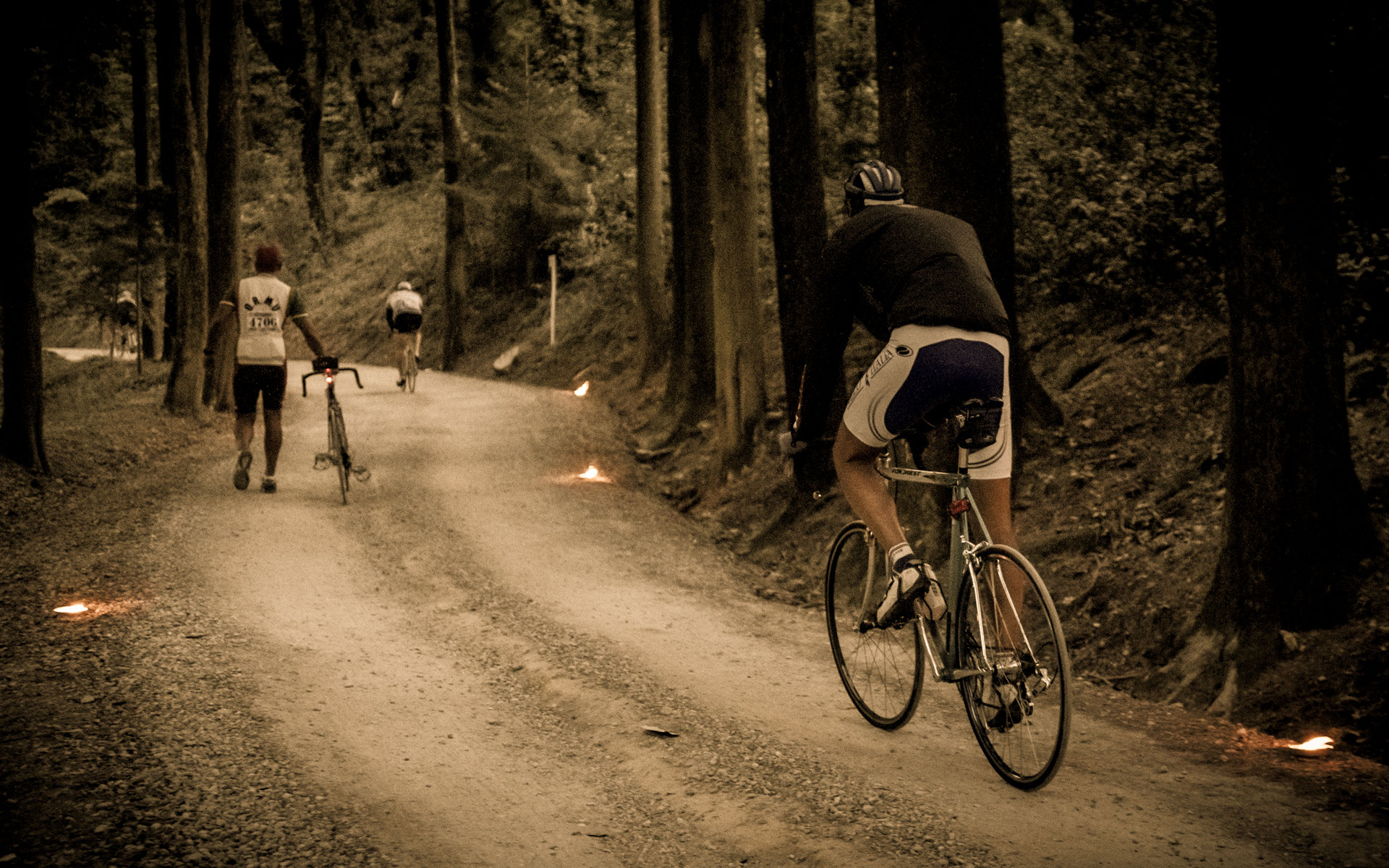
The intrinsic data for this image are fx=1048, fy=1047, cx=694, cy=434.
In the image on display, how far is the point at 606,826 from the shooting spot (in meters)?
4.19

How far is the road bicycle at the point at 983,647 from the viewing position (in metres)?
4.31

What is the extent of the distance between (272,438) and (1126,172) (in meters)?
10.4

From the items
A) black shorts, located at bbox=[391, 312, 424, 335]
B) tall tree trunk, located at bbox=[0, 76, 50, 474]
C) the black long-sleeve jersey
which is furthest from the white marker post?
the black long-sleeve jersey

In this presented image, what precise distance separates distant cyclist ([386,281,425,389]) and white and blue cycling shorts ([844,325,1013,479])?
57.5 feet

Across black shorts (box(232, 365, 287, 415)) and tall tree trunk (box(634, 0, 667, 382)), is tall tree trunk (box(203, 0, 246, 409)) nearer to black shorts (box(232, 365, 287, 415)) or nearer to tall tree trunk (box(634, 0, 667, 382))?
black shorts (box(232, 365, 287, 415))

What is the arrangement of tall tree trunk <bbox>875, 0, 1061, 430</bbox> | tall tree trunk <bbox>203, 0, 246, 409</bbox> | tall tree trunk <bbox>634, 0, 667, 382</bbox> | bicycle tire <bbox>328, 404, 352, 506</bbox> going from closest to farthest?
1. tall tree trunk <bbox>875, 0, 1061, 430</bbox>
2. bicycle tire <bbox>328, 404, 352, 506</bbox>
3. tall tree trunk <bbox>203, 0, 246, 409</bbox>
4. tall tree trunk <bbox>634, 0, 667, 382</bbox>

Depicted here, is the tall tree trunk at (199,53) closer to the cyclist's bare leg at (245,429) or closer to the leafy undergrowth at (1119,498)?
the leafy undergrowth at (1119,498)

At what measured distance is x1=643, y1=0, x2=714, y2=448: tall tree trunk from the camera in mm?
14625

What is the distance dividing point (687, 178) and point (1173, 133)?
6607mm

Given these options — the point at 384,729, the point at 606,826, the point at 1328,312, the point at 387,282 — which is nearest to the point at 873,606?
the point at 606,826

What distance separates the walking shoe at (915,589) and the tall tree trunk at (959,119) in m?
3.56

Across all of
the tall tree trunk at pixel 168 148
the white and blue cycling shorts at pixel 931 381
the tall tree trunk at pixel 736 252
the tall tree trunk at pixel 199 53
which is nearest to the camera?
the white and blue cycling shorts at pixel 931 381

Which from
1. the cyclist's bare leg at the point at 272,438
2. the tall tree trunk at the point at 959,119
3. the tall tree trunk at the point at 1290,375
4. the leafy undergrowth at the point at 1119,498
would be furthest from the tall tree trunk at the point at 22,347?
the tall tree trunk at the point at 1290,375

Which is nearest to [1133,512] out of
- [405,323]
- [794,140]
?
[794,140]
